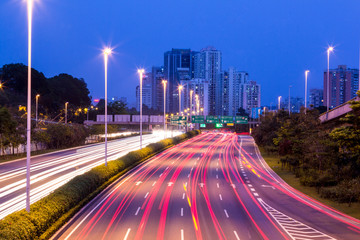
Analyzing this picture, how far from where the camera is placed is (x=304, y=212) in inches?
822

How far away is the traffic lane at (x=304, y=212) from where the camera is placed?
17.2m

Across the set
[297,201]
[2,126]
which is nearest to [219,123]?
[2,126]

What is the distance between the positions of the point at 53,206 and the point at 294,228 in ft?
43.3

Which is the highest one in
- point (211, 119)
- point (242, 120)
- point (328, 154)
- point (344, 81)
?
point (344, 81)

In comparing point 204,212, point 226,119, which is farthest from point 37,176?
point 226,119

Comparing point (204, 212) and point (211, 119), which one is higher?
point (211, 119)

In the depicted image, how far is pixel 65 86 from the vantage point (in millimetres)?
121438

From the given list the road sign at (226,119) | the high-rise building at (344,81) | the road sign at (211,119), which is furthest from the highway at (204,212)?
the high-rise building at (344,81)

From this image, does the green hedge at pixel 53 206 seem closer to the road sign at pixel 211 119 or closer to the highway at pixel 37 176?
the highway at pixel 37 176

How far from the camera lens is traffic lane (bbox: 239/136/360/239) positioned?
17.2 metres

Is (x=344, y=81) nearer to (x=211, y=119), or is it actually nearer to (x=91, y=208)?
(x=211, y=119)

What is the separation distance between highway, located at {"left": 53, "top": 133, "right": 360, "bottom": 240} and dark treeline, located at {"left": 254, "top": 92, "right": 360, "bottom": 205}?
7.56 ft

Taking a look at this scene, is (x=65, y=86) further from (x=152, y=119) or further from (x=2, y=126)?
(x=2, y=126)

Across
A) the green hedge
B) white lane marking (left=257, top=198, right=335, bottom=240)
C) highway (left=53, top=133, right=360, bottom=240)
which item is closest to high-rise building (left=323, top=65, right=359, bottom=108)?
highway (left=53, top=133, right=360, bottom=240)
